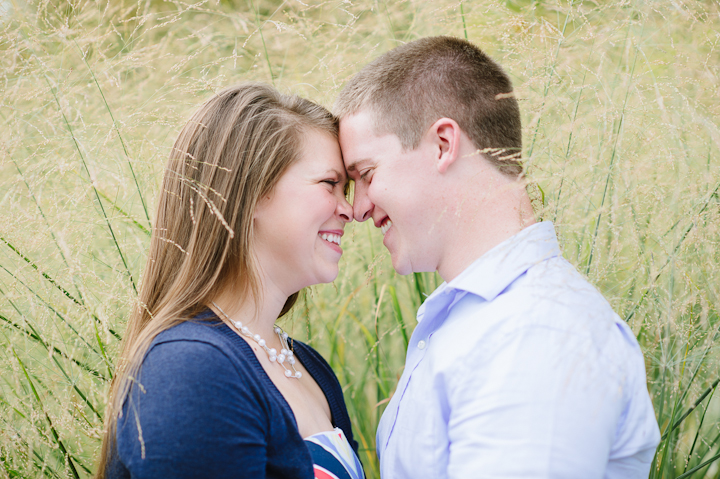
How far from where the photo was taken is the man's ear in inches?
59.0

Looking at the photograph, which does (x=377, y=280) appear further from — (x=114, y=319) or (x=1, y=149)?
(x=1, y=149)

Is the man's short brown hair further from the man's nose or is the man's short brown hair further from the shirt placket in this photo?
the shirt placket

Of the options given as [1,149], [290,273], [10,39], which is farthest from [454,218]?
[10,39]

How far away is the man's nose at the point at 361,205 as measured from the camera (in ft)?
5.57

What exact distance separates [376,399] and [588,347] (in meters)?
1.30

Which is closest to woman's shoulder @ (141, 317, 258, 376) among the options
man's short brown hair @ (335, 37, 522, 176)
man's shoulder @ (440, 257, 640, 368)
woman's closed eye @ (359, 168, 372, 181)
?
man's shoulder @ (440, 257, 640, 368)

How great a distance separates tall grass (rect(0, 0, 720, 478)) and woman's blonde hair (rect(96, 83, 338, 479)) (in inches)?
5.2

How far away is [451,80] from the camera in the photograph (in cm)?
159

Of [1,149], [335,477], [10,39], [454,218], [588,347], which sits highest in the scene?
[10,39]

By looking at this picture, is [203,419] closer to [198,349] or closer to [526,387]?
[198,349]

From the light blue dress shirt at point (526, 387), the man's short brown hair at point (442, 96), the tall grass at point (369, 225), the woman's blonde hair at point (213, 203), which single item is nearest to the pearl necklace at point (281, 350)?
the woman's blonde hair at point (213, 203)

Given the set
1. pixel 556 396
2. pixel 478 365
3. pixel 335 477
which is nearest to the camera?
pixel 556 396

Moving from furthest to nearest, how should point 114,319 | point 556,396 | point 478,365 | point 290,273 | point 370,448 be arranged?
point 370,448 → point 114,319 → point 290,273 → point 478,365 → point 556,396

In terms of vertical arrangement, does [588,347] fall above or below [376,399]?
A: above
